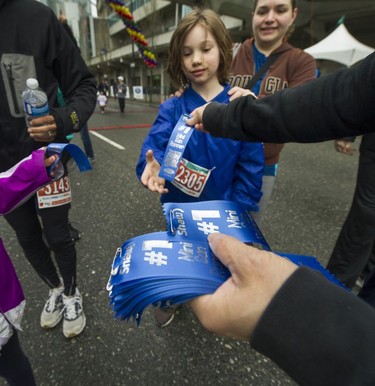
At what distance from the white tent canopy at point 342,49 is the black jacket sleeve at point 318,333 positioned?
833 cm

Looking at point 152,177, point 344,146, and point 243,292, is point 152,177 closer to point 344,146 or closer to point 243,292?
point 243,292

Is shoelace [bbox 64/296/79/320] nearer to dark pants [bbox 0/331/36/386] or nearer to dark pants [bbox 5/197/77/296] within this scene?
dark pants [bbox 5/197/77/296]

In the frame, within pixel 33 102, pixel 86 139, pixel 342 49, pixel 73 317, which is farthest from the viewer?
pixel 342 49

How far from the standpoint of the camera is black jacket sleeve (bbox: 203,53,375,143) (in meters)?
0.61

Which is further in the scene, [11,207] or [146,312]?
[146,312]

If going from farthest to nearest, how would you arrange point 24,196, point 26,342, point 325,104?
point 26,342 → point 24,196 → point 325,104

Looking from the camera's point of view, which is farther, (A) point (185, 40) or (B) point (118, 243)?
(B) point (118, 243)

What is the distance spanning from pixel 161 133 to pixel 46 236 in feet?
2.63

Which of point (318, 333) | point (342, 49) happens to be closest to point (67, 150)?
point (318, 333)

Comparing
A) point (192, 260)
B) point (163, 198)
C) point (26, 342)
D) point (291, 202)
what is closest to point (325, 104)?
point (192, 260)

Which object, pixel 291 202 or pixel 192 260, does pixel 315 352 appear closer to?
pixel 192 260

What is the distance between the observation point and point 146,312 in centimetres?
158

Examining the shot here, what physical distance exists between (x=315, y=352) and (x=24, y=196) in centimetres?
98

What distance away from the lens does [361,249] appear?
153 centimetres
